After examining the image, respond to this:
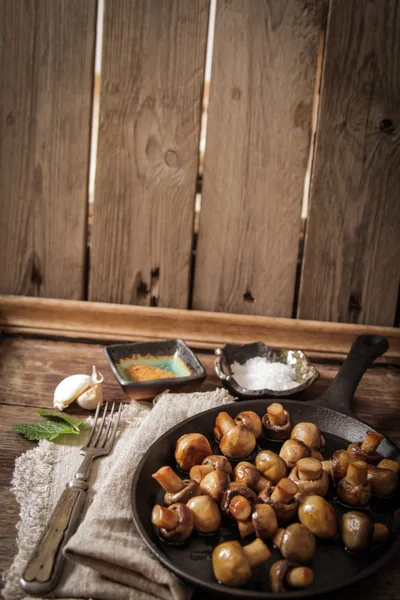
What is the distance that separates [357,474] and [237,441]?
0.71ft

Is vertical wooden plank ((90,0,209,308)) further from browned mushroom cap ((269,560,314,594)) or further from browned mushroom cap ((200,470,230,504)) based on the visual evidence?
browned mushroom cap ((269,560,314,594))

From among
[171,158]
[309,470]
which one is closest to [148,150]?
[171,158]

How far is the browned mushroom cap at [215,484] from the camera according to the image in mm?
951

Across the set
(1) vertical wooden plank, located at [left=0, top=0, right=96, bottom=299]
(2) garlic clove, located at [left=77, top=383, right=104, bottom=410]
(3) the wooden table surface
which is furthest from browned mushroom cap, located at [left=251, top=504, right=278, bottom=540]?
(1) vertical wooden plank, located at [left=0, top=0, right=96, bottom=299]

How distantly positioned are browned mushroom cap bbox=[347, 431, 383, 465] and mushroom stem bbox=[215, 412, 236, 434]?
0.22 m

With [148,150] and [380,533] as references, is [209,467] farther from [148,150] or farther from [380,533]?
[148,150]

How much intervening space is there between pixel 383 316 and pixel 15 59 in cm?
121

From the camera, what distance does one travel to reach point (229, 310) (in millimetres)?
1726

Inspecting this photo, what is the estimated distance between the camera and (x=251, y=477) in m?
0.99

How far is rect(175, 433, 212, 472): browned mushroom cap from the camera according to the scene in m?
1.04

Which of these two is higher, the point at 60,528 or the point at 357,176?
the point at 357,176

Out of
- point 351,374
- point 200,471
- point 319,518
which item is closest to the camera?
point 319,518

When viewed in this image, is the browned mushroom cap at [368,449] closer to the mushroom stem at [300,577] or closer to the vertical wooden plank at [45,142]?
the mushroom stem at [300,577]

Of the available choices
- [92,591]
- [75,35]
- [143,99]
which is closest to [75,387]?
[92,591]
